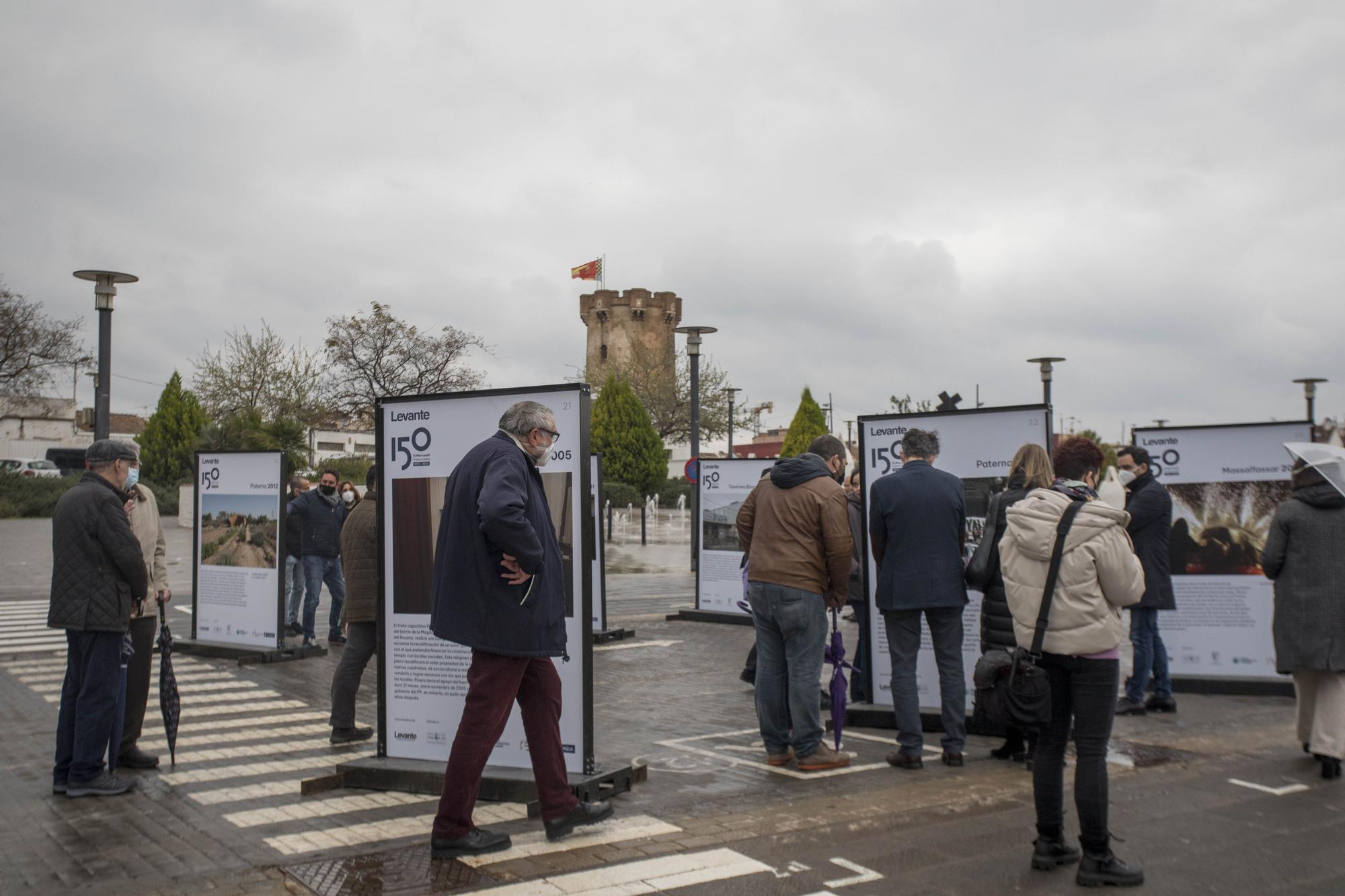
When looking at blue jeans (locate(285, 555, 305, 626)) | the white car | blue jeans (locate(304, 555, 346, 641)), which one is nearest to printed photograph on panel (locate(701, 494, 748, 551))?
blue jeans (locate(304, 555, 346, 641))

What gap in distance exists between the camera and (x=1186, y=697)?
9500mm

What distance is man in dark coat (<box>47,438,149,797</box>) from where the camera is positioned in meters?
6.18

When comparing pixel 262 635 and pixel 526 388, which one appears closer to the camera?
pixel 526 388

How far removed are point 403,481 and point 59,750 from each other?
2.46 m

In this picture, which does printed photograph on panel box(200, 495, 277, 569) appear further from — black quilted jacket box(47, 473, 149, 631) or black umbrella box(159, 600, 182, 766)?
black quilted jacket box(47, 473, 149, 631)

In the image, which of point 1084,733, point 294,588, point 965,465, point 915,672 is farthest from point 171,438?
point 1084,733

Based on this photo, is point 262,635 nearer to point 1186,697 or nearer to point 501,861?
point 501,861

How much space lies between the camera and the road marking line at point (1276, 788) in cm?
619

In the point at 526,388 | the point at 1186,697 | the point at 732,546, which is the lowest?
the point at 1186,697

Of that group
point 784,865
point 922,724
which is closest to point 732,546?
point 922,724

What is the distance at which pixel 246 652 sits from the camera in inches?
460

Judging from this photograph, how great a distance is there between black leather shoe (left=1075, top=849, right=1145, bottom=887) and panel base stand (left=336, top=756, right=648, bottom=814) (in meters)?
2.38

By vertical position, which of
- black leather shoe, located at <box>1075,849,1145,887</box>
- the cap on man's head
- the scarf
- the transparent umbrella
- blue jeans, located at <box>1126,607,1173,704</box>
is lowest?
black leather shoe, located at <box>1075,849,1145,887</box>

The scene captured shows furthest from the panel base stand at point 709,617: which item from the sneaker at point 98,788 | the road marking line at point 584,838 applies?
the sneaker at point 98,788
